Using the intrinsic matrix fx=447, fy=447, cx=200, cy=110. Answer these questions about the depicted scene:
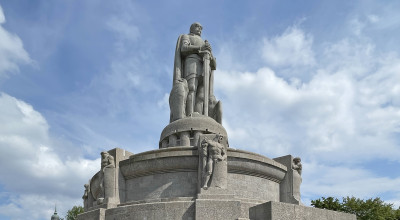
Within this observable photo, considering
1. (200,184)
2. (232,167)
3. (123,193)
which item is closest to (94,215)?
(123,193)

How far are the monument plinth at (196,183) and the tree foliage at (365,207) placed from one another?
17.2 m

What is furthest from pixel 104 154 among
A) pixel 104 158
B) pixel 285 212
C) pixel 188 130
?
pixel 285 212

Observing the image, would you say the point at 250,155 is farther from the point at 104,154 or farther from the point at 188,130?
the point at 104,154

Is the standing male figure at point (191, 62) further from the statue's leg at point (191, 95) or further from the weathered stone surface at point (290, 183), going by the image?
the weathered stone surface at point (290, 183)

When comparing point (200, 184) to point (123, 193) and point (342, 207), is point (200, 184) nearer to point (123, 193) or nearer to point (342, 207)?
point (123, 193)

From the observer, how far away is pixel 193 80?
19.0 meters

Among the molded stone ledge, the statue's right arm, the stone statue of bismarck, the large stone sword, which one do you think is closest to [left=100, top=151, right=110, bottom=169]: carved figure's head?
the molded stone ledge

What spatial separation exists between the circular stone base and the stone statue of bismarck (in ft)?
4.65

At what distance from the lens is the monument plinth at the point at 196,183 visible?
12.0 m

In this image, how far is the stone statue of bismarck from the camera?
18.4 metres

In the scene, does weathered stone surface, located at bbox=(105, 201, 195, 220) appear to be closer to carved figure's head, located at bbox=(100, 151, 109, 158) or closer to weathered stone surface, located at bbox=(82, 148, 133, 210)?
weathered stone surface, located at bbox=(82, 148, 133, 210)

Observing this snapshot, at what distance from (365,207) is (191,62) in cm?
1822

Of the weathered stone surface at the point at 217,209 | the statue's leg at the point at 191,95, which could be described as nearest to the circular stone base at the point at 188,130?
the statue's leg at the point at 191,95

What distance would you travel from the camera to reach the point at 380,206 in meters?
30.4
